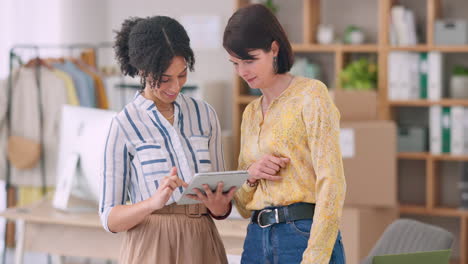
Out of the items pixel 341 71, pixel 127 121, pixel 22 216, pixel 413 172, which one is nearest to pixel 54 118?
pixel 22 216

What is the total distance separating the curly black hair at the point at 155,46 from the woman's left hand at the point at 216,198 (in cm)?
27

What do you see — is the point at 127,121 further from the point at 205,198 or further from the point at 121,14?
the point at 121,14

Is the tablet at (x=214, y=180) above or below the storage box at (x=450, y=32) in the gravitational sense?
below

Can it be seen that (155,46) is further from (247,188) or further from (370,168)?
(370,168)

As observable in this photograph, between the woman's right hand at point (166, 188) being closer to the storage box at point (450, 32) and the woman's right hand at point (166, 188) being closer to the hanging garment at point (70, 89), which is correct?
the hanging garment at point (70, 89)

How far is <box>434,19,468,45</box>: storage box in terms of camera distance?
4.74 meters

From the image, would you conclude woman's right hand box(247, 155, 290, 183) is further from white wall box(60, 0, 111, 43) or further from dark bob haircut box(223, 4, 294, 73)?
white wall box(60, 0, 111, 43)

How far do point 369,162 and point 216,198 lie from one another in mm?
2147

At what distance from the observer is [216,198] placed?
1596 mm

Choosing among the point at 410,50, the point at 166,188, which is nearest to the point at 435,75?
the point at 410,50

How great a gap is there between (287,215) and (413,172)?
3.82 m

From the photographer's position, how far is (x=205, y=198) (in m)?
1.59

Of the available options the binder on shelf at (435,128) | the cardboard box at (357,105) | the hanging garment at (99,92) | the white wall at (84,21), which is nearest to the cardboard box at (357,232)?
the cardboard box at (357,105)

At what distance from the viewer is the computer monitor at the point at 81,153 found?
2.83 m
